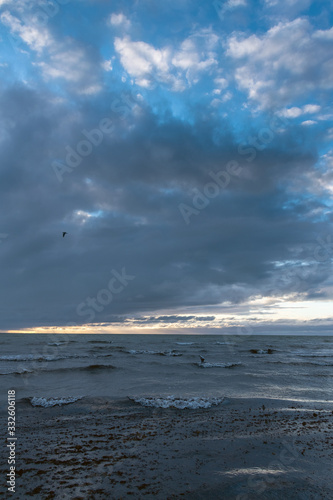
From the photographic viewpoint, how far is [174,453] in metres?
9.22

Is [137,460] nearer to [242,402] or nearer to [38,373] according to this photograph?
[242,402]

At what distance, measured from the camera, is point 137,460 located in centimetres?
859

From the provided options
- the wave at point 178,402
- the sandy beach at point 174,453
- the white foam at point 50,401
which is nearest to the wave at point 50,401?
the white foam at point 50,401

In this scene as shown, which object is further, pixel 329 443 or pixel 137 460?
pixel 329 443

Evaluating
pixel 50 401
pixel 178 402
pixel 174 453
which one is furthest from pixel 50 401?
pixel 174 453

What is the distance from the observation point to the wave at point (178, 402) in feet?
51.8

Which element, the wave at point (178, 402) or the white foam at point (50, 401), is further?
the white foam at point (50, 401)

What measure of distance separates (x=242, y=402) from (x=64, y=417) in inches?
377

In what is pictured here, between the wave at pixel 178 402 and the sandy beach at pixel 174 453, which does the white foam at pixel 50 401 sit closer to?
the sandy beach at pixel 174 453

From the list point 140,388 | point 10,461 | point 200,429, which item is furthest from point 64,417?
point 140,388

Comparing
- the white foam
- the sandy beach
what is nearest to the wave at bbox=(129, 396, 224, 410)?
the sandy beach

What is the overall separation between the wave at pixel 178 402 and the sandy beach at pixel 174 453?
28.5 inches

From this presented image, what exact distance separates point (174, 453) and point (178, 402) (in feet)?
24.0

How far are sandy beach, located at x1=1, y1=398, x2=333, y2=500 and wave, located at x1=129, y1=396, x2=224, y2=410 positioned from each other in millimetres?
725
